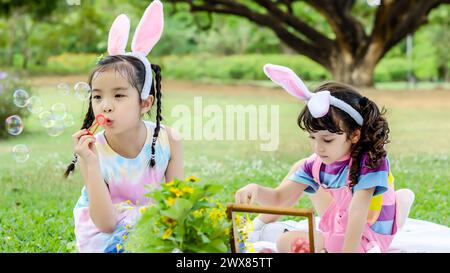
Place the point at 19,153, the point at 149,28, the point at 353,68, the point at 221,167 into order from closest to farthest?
the point at 149,28 < the point at 19,153 < the point at 221,167 < the point at 353,68

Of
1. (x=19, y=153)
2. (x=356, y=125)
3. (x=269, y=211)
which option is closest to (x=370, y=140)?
(x=356, y=125)

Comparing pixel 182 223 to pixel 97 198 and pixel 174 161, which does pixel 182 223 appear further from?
pixel 174 161

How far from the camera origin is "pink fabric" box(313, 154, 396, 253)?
101 inches

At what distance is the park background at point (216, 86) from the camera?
4559 mm

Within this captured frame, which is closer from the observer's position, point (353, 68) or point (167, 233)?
point (167, 233)

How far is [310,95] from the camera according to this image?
249 cm

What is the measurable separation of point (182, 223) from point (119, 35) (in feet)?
2.93

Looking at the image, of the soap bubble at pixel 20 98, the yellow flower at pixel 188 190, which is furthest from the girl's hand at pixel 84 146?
the soap bubble at pixel 20 98

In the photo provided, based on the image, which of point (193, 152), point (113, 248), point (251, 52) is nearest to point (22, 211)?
point (113, 248)

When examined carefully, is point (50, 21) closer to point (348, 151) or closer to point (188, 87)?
point (188, 87)

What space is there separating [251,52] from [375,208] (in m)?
12.7

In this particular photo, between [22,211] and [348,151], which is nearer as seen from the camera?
[348,151]

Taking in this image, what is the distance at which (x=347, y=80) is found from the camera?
10.2 m

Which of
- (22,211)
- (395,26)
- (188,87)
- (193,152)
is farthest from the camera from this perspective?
(188,87)
